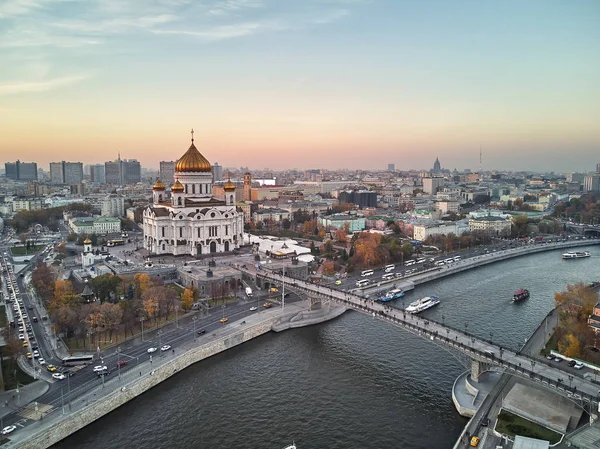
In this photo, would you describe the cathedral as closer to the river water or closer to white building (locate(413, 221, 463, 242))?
the river water

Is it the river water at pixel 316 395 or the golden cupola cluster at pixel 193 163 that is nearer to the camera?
the river water at pixel 316 395

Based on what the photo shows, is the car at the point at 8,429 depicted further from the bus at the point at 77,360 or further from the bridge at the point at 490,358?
the bridge at the point at 490,358

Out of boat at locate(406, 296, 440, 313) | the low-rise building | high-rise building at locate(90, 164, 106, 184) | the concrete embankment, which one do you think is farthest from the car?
high-rise building at locate(90, 164, 106, 184)

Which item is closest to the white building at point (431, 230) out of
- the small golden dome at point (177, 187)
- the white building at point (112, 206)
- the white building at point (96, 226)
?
the small golden dome at point (177, 187)

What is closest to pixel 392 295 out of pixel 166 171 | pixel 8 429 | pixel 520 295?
pixel 520 295

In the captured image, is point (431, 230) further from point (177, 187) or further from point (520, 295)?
point (177, 187)

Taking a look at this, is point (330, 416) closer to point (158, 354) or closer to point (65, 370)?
point (158, 354)

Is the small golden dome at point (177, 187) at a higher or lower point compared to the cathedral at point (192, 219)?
higher
